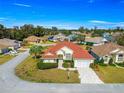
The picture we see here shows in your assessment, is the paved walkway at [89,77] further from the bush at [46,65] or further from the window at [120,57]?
the window at [120,57]

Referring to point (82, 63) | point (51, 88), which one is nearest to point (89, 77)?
point (51, 88)

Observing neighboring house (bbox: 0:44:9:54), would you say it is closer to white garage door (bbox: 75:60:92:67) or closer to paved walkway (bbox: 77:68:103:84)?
white garage door (bbox: 75:60:92:67)

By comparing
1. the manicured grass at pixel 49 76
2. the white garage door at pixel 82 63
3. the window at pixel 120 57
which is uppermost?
the window at pixel 120 57

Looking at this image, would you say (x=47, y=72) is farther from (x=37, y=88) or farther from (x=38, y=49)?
(x=38, y=49)

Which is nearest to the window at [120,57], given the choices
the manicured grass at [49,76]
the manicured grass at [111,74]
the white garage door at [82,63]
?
the manicured grass at [111,74]

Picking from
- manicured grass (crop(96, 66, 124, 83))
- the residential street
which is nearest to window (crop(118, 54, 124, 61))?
manicured grass (crop(96, 66, 124, 83))

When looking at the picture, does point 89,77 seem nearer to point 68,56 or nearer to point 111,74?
point 111,74

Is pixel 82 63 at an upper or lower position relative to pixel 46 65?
lower

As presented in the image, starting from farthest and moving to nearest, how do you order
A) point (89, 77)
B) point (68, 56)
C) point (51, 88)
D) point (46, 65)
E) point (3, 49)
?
1. point (3, 49)
2. point (68, 56)
3. point (46, 65)
4. point (89, 77)
5. point (51, 88)

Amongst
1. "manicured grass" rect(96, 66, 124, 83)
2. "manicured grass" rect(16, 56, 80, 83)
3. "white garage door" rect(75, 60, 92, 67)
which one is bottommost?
"manicured grass" rect(96, 66, 124, 83)

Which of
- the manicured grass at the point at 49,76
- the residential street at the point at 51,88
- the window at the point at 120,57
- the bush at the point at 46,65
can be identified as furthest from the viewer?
the window at the point at 120,57
